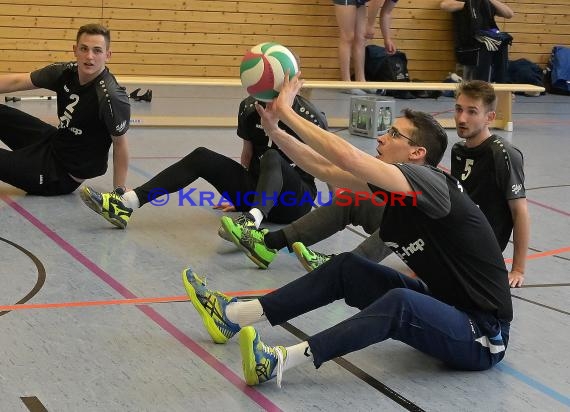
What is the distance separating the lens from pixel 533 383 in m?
3.36

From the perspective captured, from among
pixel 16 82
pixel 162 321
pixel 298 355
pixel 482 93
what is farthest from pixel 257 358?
pixel 16 82

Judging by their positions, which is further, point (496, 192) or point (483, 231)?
point (496, 192)

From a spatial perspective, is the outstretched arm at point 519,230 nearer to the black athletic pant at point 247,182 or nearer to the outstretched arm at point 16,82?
the black athletic pant at point 247,182

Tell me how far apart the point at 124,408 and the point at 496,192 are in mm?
2180

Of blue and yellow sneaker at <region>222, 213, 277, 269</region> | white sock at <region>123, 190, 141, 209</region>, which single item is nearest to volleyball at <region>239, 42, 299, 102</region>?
blue and yellow sneaker at <region>222, 213, 277, 269</region>

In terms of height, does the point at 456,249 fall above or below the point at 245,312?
above

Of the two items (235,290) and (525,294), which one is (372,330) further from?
(525,294)

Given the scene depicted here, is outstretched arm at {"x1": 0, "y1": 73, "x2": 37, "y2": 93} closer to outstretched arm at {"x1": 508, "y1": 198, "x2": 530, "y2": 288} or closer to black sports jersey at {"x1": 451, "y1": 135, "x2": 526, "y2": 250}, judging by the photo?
black sports jersey at {"x1": 451, "y1": 135, "x2": 526, "y2": 250}

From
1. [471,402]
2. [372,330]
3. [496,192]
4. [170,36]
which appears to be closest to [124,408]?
[372,330]

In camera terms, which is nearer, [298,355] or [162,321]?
[298,355]

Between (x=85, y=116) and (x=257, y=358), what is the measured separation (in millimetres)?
2810

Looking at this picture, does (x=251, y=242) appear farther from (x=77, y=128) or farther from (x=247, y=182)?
(x=77, y=128)

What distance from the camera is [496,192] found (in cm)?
429

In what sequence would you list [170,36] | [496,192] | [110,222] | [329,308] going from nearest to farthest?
[329,308] < [496,192] < [110,222] < [170,36]
